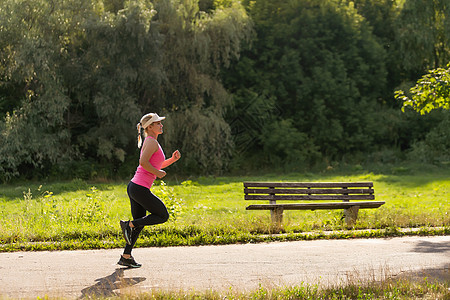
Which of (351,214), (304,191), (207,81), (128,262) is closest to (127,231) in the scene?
(128,262)

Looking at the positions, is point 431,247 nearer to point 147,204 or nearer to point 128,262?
point 147,204

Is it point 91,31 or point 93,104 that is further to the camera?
point 93,104

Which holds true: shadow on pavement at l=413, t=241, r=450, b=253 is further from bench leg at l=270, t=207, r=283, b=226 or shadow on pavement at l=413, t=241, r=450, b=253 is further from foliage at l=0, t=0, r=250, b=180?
foliage at l=0, t=0, r=250, b=180

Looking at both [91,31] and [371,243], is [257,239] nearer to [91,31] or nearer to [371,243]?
[371,243]

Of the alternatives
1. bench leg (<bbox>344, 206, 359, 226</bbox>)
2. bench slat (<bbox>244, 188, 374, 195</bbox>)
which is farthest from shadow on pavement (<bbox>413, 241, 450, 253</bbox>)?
bench slat (<bbox>244, 188, 374, 195</bbox>)

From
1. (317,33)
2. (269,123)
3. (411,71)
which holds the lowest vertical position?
(269,123)

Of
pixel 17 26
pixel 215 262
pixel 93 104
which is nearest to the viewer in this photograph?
pixel 215 262

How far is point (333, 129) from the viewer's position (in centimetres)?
3797

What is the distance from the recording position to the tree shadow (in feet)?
20.2

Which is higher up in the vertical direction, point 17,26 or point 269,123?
point 17,26

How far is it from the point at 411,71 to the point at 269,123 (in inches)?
475

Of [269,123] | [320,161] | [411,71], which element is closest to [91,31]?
[269,123]

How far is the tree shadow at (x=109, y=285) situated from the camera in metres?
6.16

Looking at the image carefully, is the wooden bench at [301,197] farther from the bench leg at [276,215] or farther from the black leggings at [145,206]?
the black leggings at [145,206]
